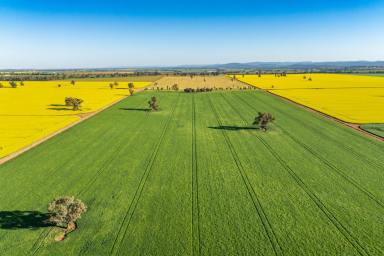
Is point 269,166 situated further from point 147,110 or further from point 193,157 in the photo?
point 147,110

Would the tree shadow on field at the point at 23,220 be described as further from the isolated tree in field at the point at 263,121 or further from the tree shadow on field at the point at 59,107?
the tree shadow on field at the point at 59,107

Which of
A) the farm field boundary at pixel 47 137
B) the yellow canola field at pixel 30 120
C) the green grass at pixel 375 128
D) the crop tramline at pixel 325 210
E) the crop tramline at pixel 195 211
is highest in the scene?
the yellow canola field at pixel 30 120

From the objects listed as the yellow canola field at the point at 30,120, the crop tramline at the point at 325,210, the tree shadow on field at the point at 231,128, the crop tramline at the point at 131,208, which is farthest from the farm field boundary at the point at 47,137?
the crop tramline at the point at 325,210

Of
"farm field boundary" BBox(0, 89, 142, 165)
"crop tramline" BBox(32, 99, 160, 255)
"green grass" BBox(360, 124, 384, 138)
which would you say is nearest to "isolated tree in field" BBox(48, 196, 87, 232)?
"crop tramline" BBox(32, 99, 160, 255)

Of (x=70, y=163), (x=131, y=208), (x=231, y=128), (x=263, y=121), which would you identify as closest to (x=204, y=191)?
(x=131, y=208)

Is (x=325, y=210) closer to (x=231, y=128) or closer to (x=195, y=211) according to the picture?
(x=195, y=211)

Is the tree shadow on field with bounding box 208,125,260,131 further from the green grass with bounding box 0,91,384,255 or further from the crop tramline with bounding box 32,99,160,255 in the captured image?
the crop tramline with bounding box 32,99,160,255

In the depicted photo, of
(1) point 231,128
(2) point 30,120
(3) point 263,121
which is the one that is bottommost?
(1) point 231,128
